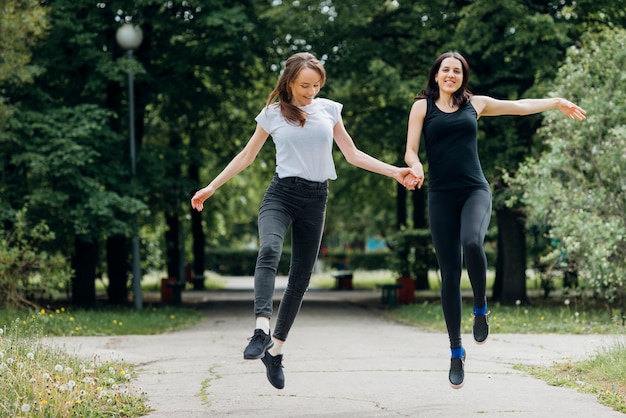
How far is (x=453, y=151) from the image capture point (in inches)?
242

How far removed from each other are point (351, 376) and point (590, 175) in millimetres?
9102

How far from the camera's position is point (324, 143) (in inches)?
236

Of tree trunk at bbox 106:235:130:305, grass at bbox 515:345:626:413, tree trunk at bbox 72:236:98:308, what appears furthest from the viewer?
tree trunk at bbox 106:235:130:305

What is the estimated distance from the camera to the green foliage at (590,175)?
1359 centimetres

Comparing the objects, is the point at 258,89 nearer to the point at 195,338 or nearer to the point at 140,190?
the point at 140,190

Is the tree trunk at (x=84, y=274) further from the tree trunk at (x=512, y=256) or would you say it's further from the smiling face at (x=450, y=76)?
the smiling face at (x=450, y=76)

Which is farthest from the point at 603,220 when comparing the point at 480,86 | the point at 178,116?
the point at 178,116

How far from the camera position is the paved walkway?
20.2 ft

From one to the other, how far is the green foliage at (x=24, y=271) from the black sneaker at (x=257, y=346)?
9.75 meters

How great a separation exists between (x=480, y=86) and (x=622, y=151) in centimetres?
529

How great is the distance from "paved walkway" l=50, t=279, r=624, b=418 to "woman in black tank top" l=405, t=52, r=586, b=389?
0.55 m

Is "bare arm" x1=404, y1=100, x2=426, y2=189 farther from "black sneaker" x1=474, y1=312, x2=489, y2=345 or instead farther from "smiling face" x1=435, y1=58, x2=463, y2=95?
"black sneaker" x1=474, y1=312, x2=489, y2=345

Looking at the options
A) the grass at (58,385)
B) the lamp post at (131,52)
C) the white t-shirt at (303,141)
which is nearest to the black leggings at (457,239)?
the white t-shirt at (303,141)

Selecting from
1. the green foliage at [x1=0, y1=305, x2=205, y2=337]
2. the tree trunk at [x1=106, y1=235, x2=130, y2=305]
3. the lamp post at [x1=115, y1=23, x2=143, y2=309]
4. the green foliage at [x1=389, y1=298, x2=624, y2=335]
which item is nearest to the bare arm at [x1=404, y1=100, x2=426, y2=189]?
the green foliage at [x1=389, y1=298, x2=624, y2=335]
